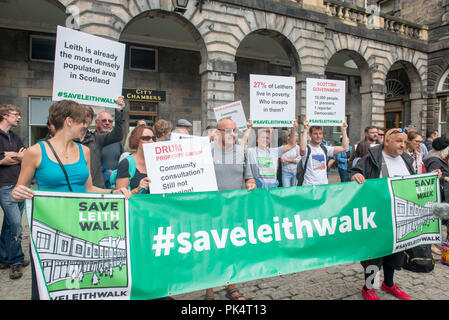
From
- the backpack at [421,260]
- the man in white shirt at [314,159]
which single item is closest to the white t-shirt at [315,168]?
the man in white shirt at [314,159]

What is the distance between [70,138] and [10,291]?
91.8 inches

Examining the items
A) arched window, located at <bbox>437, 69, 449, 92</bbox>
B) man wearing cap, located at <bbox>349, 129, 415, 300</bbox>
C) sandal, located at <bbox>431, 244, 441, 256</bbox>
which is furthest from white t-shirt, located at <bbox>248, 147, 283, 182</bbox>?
arched window, located at <bbox>437, 69, 449, 92</bbox>

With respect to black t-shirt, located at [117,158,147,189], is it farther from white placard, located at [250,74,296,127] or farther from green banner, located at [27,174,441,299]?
white placard, located at [250,74,296,127]

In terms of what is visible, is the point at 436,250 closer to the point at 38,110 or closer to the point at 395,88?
the point at 38,110

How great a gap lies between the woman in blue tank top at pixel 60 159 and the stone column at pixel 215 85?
7.43 meters

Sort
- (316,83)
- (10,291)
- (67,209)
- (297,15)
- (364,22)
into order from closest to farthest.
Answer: (67,209) → (10,291) → (316,83) → (297,15) → (364,22)

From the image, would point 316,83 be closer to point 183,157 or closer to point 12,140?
point 183,157

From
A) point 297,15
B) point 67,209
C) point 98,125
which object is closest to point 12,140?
point 98,125

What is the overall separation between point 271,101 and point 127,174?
3.56m

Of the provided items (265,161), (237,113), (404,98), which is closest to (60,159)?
(265,161)

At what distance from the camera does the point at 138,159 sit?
318 centimetres

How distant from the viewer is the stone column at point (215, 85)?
388 inches

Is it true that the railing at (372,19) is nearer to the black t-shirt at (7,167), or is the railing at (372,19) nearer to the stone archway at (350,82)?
the stone archway at (350,82)

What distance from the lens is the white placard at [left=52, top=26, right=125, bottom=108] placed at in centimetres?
391
